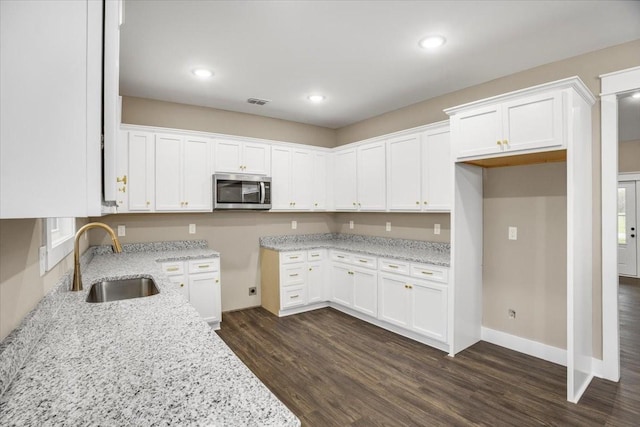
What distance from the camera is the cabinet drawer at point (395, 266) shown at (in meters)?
3.52

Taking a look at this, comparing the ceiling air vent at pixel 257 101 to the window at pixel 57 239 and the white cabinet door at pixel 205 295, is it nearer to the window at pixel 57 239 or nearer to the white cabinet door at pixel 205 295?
the white cabinet door at pixel 205 295

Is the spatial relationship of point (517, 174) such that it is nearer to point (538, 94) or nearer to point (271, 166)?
point (538, 94)

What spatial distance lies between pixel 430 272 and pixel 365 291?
99 cm

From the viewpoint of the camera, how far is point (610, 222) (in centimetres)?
270

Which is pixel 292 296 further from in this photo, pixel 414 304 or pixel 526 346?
pixel 526 346

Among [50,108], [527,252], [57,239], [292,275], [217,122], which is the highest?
[217,122]

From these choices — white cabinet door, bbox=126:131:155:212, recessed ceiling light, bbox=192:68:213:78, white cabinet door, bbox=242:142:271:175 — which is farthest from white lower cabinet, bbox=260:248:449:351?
recessed ceiling light, bbox=192:68:213:78

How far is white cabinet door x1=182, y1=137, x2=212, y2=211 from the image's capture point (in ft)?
12.7

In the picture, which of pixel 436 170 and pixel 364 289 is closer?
pixel 436 170

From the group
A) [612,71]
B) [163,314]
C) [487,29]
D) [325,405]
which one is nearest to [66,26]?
[163,314]

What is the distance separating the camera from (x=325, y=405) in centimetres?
235

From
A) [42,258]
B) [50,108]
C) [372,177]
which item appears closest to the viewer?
[50,108]

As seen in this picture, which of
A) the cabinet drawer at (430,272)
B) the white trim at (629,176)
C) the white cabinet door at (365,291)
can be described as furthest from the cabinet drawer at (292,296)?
the white trim at (629,176)

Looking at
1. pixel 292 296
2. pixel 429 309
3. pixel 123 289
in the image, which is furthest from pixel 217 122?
pixel 429 309
